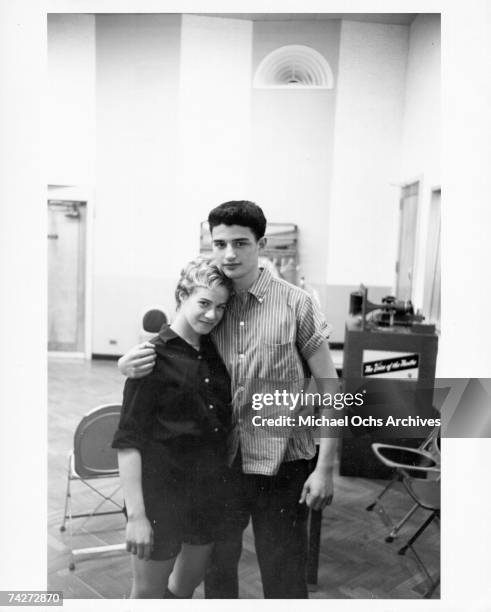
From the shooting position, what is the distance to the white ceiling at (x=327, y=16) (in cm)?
141

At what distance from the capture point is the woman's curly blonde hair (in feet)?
4.43

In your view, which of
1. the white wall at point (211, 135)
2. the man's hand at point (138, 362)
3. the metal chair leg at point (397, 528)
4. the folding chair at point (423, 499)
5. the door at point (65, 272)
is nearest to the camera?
the man's hand at point (138, 362)

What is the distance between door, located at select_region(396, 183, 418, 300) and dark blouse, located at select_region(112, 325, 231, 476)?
0.86 metres

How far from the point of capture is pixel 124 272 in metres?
1.73

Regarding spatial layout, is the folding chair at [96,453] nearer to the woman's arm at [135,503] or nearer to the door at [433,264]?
the woman's arm at [135,503]

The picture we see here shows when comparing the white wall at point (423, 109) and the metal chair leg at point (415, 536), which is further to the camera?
the metal chair leg at point (415, 536)

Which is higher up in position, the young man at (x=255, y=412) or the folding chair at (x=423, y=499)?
the young man at (x=255, y=412)

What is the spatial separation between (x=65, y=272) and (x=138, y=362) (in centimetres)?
43

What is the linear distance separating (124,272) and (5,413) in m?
0.57

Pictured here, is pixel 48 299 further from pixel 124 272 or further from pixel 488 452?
pixel 488 452

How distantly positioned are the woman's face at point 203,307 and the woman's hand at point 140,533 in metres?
0.55

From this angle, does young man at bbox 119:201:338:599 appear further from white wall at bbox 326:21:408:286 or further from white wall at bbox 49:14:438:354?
white wall at bbox 326:21:408:286

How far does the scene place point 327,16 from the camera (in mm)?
1416

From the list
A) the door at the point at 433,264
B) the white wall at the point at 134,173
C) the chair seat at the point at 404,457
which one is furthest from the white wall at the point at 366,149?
the chair seat at the point at 404,457
